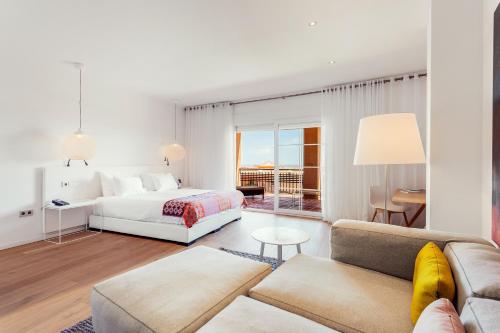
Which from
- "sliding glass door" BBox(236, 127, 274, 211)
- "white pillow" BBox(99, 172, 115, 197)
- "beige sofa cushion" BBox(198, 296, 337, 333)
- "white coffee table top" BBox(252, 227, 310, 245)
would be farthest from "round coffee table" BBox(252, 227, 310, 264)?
"sliding glass door" BBox(236, 127, 274, 211)

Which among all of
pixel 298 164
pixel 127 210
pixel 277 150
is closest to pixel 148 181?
pixel 127 210

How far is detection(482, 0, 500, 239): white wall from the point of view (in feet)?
5.20

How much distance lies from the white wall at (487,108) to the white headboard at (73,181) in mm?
4912

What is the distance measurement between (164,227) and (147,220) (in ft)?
1.17

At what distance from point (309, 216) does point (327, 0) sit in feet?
12.4

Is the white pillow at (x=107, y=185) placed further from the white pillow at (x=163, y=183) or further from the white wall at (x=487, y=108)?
the white wall at (x=487, y=108)

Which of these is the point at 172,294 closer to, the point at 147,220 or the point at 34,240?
the point at 147,220

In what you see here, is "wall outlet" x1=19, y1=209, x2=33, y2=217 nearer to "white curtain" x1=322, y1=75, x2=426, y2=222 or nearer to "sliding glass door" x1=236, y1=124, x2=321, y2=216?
"sliding glass door" x1=236, y1=124, x2=321, y2=216

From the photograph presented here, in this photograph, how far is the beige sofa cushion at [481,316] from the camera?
25.1 inches

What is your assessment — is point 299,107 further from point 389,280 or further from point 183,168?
point 389,280

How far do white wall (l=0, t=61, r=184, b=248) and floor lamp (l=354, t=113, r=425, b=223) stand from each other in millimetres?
3964

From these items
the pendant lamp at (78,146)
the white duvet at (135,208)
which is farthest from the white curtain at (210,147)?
the pendant lamp at (78,146)

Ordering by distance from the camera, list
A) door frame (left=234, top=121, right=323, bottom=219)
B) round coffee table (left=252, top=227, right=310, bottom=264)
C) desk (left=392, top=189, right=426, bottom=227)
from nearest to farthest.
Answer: round coffee table (left=252, top=227, right=310, bottom=264), desk (left=392, top=189, right=426, bottom=227), door frame (left=234, top=121, right=323, bottom=219)

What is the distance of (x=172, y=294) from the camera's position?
1.26 meters
